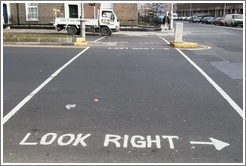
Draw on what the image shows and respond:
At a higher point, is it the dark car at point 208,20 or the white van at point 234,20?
the dark car at point 208,20

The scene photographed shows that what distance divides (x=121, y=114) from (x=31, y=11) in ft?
87.3

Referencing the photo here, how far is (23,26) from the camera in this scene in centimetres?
2750

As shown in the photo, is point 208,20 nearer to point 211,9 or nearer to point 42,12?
point 211,9

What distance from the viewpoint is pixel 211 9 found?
261 ft

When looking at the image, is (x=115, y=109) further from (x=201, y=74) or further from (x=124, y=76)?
(x=201, y=74)

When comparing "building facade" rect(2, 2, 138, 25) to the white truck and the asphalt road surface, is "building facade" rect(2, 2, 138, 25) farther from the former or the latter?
the asphalt road surface

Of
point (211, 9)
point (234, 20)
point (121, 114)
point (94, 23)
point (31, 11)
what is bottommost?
point (121, 114)

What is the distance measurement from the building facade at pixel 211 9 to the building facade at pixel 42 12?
37954 millimetres

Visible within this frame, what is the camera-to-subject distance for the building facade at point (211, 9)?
62906 millimetres

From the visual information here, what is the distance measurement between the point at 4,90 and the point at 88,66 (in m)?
3.19

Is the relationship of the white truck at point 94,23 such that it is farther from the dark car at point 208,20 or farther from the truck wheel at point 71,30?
the dark car at point 208,20

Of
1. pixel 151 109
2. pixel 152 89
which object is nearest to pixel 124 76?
pixel 152 89

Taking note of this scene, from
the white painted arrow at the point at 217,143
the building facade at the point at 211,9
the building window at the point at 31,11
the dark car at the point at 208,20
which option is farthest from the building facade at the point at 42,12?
the building facade at the point at 211,9

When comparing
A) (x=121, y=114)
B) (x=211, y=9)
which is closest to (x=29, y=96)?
(x=121, y=114)
